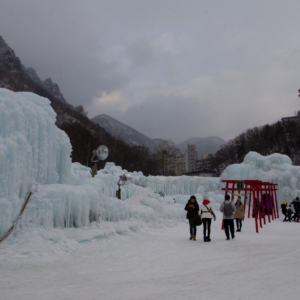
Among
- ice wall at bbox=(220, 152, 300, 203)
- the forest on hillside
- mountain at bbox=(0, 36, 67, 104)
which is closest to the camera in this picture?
ice wall at bbox=(220, 152, 300, 203)

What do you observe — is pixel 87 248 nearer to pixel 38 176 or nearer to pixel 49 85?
pixel 38 176

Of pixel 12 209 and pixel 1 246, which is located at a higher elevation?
pixel 12 209

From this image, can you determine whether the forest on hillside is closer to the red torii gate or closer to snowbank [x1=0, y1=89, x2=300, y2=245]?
the red torii gate

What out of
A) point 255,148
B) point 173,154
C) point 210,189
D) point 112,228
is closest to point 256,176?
point 210,189

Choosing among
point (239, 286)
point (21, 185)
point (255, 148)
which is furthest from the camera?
point (255, 148)

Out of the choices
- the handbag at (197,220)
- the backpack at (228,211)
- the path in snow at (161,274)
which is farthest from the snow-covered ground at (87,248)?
the backpack at (228,211)

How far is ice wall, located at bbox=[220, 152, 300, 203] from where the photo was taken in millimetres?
20062

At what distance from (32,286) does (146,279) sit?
66.8 inches

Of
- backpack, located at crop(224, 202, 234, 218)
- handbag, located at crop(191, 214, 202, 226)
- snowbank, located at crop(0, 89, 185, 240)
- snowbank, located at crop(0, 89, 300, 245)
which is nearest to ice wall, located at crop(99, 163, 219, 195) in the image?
snowbank, located at crop(0, 89, 300, 245)

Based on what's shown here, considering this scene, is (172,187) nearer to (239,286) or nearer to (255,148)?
(255,148)

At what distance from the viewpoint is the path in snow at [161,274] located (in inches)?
148

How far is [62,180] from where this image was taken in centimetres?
949

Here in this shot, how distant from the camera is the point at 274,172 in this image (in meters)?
21.4

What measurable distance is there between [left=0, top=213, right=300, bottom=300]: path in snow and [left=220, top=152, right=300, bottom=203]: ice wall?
14190 mm
